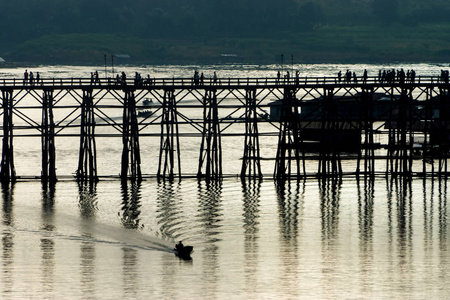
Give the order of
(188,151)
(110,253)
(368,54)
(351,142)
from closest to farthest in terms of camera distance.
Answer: (110,253) → (351,142) → (188,151) → (368,54)

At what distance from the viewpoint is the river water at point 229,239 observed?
3769cm

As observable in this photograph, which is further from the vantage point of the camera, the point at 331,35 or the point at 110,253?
the point at 331,35

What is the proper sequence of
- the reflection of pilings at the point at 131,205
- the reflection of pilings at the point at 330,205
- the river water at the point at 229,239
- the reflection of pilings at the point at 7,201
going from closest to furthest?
the river water at the point at 229,239 < the reflection of pilings at the point at 330,205 < the reflection of pilings at the point at 131,205 < the reflection of pilings at the point at 7,201

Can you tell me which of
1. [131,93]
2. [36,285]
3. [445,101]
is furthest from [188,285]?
[445,101]

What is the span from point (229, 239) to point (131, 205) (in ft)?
30.9

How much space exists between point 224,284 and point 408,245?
1042 cm

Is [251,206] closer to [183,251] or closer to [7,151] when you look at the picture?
[183,251]

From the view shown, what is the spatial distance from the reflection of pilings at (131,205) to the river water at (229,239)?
2.6 inches

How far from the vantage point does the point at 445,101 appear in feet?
198

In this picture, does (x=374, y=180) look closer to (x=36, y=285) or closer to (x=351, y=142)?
(x=351, y=142)

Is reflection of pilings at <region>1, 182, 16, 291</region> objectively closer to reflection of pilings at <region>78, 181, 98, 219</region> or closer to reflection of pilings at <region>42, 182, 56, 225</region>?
reflection of pilings at <region>42, 182, 56, 225</region>

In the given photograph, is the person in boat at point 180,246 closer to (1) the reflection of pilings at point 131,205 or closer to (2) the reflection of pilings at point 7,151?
(1) the reflection of pilings at point 131,205

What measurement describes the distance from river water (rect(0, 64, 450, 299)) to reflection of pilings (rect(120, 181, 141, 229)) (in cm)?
7

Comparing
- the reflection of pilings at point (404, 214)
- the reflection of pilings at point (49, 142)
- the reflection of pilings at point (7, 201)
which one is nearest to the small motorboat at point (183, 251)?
the reflection of pilings at point (404, 214)
